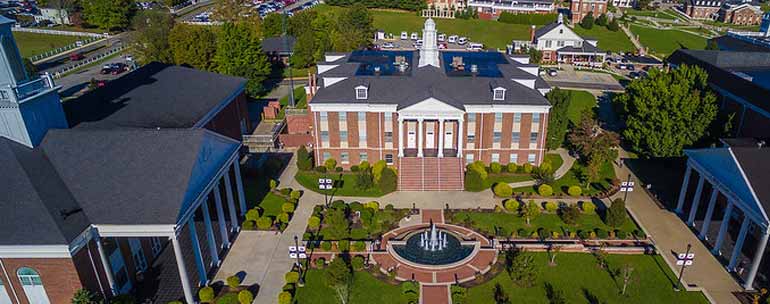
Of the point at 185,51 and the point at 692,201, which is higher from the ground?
the point at 185,51

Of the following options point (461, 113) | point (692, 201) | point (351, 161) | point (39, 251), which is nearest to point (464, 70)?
point (461, 113)

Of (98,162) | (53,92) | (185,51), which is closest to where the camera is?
(98,162)

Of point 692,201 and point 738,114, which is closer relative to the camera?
point 692,201

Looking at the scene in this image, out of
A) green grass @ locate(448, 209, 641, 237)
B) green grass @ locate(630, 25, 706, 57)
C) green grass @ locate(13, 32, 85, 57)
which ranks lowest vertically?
green grass @ locate(448, 209, 641, 237)

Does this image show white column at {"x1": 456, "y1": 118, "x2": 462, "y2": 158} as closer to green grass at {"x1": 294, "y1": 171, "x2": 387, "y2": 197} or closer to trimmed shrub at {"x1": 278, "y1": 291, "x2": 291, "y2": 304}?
green grass at {"x1": 294, "y1": 171, "x2": 387, "y2": 197}

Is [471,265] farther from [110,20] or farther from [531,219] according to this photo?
[110,20]

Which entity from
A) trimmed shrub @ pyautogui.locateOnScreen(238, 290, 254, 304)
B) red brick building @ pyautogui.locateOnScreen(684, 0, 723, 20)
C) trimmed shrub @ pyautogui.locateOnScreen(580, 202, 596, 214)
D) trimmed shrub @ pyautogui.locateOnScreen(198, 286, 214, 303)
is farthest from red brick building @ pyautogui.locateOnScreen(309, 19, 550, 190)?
red brick building @ pyautogui.locateOnScreen(684, 0, 723, 20)

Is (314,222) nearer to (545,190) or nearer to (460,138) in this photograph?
(460,138)

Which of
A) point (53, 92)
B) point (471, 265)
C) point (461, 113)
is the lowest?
point (471, 265)
